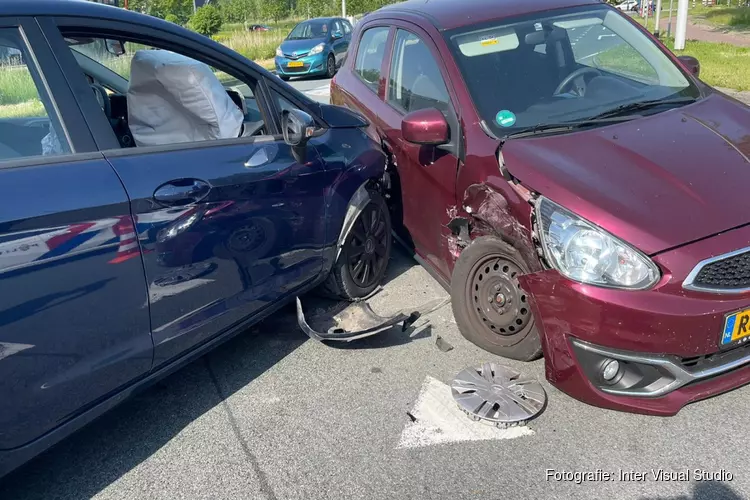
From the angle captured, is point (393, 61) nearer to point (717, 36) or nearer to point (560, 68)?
point (560, 68)

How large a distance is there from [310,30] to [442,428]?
1691 cm

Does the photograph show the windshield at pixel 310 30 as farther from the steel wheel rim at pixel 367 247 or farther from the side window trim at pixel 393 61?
the steel wheel rim at pixel 367 247

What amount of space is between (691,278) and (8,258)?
8.23ft

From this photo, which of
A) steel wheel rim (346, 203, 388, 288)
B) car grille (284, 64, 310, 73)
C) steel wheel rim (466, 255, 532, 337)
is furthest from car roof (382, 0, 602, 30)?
car grille (284, 64, 310, 73)

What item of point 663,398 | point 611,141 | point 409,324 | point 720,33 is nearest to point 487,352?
point 409,324

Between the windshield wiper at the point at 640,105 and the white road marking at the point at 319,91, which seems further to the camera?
the white road marking at the point at 319,91

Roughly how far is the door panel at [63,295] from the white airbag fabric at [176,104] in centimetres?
97

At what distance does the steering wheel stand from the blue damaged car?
4.08 feet

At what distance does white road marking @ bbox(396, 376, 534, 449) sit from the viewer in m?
2.91

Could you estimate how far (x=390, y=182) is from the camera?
14.6 feet

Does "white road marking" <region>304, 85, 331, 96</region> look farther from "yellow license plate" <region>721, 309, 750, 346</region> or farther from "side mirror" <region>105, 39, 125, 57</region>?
"yellow license plate" <region>721, 309, 750, 346</region>

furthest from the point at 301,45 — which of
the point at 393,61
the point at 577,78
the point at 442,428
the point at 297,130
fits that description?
the point at 442,428

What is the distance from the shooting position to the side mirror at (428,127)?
371cm

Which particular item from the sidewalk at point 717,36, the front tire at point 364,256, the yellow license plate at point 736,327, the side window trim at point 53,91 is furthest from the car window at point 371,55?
the sidewalk at point 717,36
